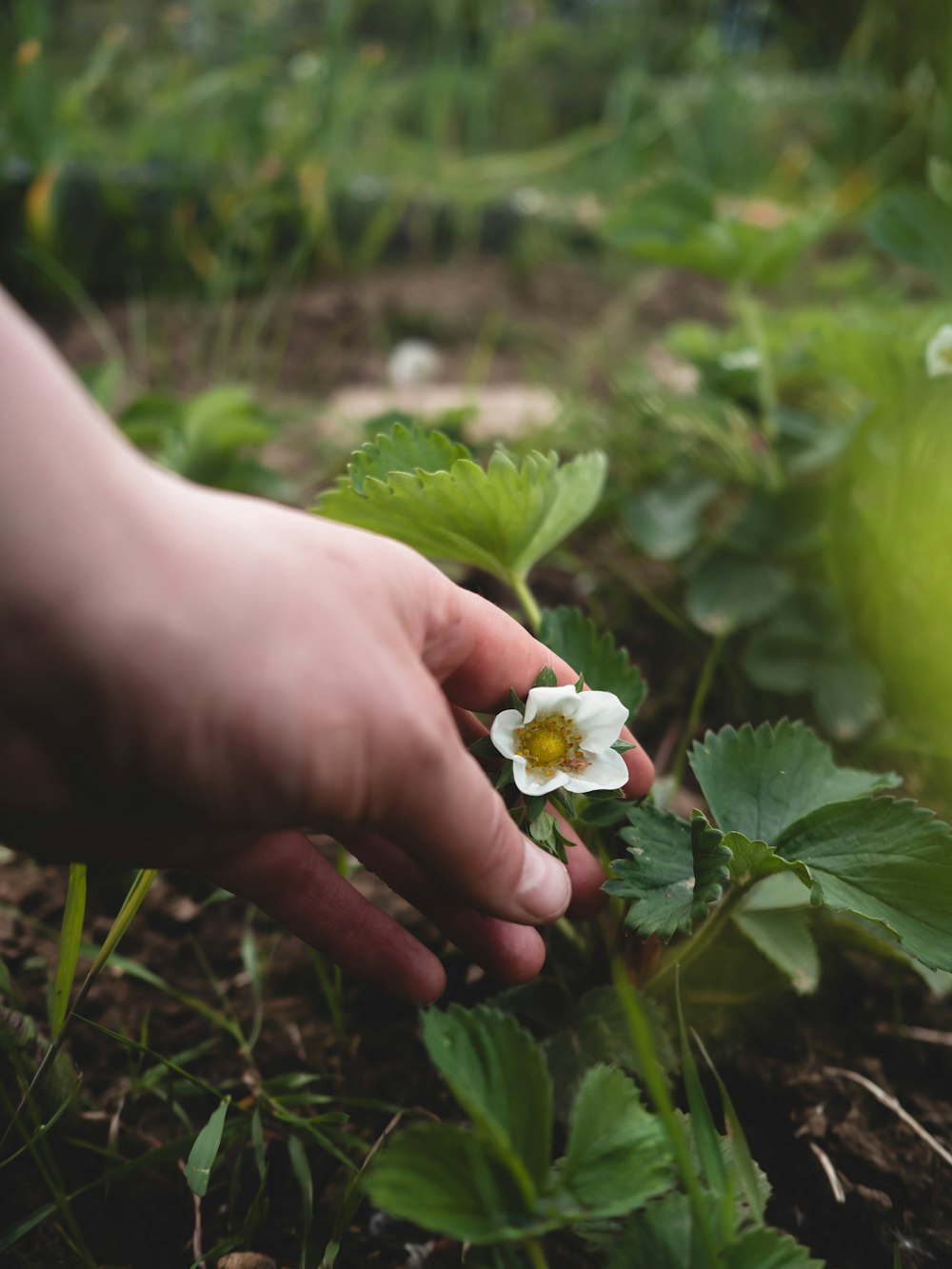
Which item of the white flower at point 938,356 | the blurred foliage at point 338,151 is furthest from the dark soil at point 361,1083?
the blurred foliage at point 338,151

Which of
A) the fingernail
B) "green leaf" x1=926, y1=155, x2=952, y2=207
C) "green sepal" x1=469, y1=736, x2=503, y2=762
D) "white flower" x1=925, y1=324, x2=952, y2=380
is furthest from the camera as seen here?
"green leaf" x1=926, y1=155, x2=952, y2=207

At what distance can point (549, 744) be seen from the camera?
0.87 m

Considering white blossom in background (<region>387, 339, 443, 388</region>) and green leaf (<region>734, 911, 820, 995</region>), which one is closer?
green leaf (<region>734, 911, 820, 995</region>)

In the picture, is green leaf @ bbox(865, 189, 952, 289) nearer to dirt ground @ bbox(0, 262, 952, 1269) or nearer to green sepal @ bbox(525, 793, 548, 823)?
dirt ground @ bbox(0, 262, 952, 1269)

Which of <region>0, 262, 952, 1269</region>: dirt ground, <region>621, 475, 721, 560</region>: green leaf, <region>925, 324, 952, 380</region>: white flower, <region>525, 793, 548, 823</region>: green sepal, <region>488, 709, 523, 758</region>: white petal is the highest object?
<region>925, 324, 952, 380</region>: white flower

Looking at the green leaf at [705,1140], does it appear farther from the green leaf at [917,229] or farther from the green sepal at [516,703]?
the green leaf at [917,229]

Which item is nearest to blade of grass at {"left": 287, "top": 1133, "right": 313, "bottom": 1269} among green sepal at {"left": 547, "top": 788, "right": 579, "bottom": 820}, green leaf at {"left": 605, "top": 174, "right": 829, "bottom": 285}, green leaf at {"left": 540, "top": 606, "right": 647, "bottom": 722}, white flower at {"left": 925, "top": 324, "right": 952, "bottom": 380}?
green sepal at {"left": 547, "top": 788, "right": 579, "bottom": 820}

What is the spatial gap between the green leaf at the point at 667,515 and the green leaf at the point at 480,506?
50 cm

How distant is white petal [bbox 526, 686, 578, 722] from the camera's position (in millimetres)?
847

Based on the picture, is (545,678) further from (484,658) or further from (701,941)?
(701,941)

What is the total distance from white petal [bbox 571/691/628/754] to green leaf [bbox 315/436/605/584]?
218 millimetres

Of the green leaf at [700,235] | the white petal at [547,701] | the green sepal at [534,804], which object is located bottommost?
Result: the green sepal at [534,804]

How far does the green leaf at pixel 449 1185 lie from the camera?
2.10ft

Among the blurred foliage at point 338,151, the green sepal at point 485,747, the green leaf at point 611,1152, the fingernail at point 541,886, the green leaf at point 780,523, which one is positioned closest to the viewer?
the green leaf at point 611,1152
